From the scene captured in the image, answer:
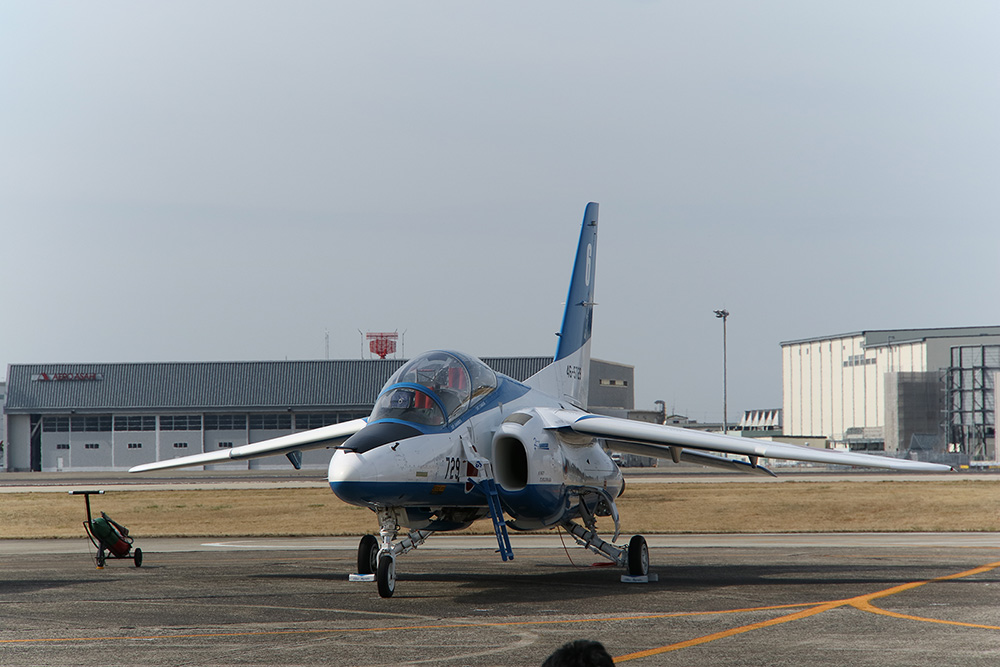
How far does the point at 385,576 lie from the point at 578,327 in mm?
8177

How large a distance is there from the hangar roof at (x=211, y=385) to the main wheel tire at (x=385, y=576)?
63.4 meters

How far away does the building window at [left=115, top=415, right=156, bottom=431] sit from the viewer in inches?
3115

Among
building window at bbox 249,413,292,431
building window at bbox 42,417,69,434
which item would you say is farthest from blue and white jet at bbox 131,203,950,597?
building window at bbox 42,417,69,434

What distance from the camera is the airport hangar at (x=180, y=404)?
78.2 m

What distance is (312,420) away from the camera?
79062 mm

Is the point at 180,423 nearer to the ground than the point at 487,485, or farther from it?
nearer to the ground

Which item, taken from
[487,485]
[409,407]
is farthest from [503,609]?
[409,407]

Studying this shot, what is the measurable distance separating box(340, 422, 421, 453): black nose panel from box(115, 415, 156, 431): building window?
6969cm

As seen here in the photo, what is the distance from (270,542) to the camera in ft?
84.9

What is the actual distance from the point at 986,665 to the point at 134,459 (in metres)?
75.9

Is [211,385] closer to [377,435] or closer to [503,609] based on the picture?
[377,435]

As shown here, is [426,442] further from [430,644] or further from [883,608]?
[883,608]

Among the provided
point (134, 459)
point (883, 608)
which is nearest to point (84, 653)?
point (883, 608)

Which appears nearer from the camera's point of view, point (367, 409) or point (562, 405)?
point (562, 405)
